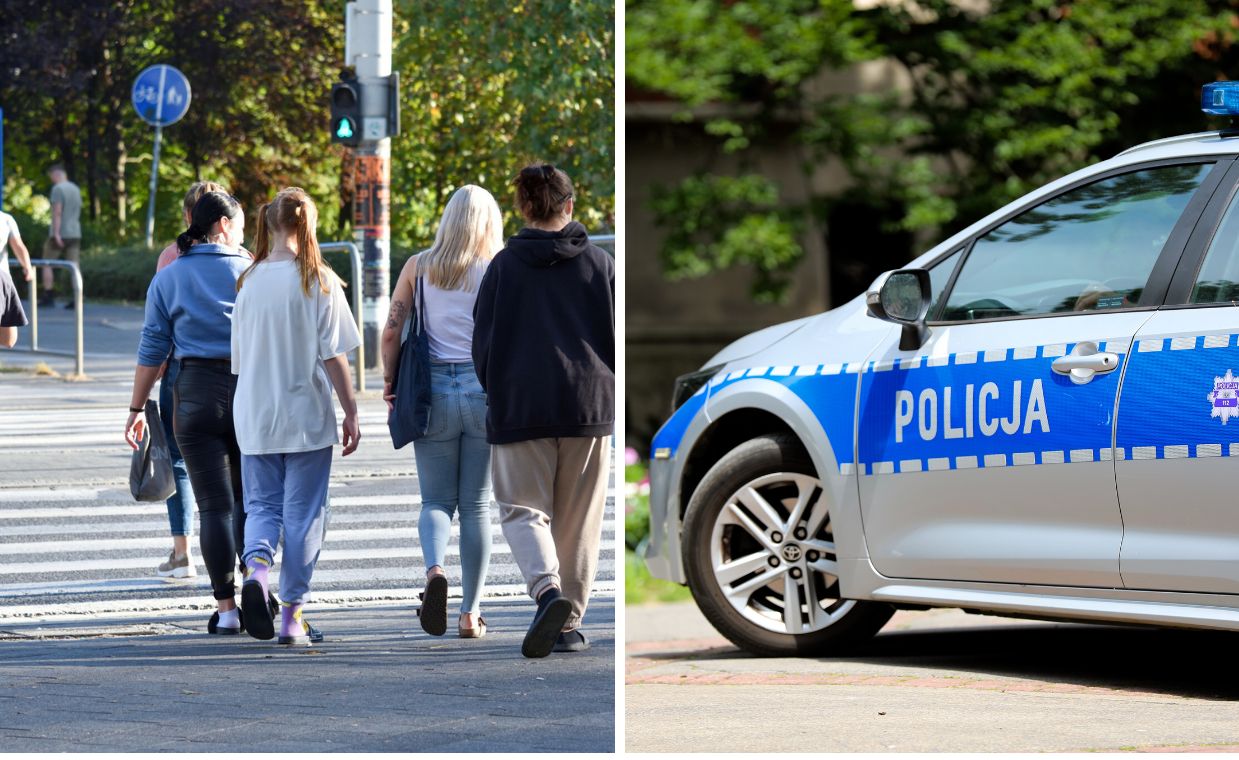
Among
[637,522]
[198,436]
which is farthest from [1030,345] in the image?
[637,522]

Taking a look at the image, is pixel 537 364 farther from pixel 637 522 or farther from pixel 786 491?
pixel 637 522

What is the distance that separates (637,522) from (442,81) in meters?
5.00

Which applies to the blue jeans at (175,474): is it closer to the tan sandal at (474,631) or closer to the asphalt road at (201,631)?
the asphalt road at (201,631)

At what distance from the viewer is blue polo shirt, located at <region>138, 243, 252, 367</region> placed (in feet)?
20.5

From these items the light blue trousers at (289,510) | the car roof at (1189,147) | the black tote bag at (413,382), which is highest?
the car roof at (1189,147)

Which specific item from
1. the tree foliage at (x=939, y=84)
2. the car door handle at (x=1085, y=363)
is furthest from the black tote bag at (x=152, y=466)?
the tree foliage at (x=939, y=84)

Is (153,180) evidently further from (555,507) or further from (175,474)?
(555,507)

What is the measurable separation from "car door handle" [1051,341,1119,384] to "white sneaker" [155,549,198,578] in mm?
3019

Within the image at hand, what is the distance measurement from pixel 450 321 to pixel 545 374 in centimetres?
55

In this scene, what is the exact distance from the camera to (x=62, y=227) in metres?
6.27

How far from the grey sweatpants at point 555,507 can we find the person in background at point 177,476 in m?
1.39

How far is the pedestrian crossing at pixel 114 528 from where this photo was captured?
630cm

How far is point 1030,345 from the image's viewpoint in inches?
225

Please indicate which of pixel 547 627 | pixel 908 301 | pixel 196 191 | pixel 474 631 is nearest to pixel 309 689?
pixel 547 627
